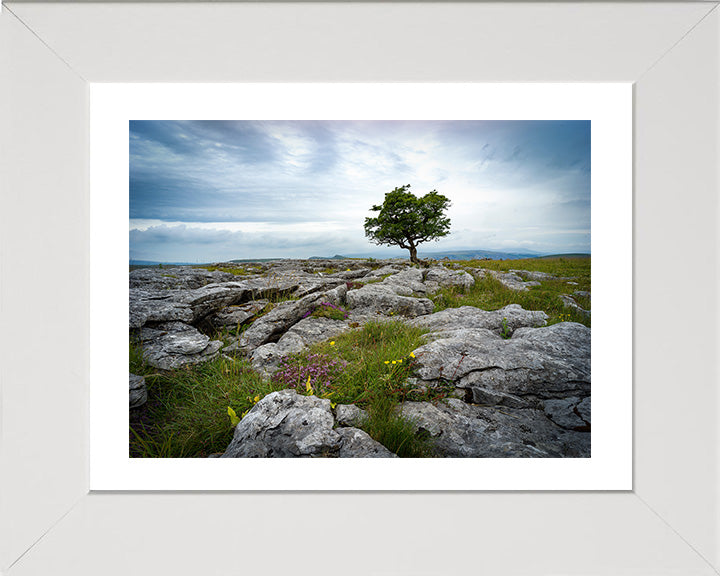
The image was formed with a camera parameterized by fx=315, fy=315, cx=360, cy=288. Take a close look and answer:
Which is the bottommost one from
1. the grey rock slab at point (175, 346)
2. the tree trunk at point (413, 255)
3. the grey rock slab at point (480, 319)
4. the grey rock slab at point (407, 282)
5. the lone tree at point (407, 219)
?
the grey rock slab at point (175, 346)

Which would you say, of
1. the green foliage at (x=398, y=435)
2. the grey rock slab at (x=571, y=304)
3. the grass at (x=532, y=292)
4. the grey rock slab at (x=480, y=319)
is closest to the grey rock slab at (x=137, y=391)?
the green foliage at (x=398, y=435)

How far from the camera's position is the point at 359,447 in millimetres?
1657

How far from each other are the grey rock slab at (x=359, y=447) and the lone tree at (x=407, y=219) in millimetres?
1627

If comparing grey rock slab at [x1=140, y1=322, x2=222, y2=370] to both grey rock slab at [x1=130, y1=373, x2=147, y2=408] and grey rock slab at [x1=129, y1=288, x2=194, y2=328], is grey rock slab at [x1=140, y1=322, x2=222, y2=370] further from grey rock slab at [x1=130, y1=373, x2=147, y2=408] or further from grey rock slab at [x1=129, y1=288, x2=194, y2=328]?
grey rock slab at [x1=130, y1=373, x2=147, y2=408]

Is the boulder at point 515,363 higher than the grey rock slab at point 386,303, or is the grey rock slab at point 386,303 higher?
the grey rock slab at point 386,303

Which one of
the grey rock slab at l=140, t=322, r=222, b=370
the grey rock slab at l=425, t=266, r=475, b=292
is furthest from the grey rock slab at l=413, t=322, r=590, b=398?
the grey rock slab at l=140, t=322, r=222, b=370

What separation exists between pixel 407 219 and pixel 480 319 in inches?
39.6

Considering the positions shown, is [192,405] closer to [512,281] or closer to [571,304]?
[512,281]

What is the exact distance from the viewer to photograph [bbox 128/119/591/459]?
74.1 inches
